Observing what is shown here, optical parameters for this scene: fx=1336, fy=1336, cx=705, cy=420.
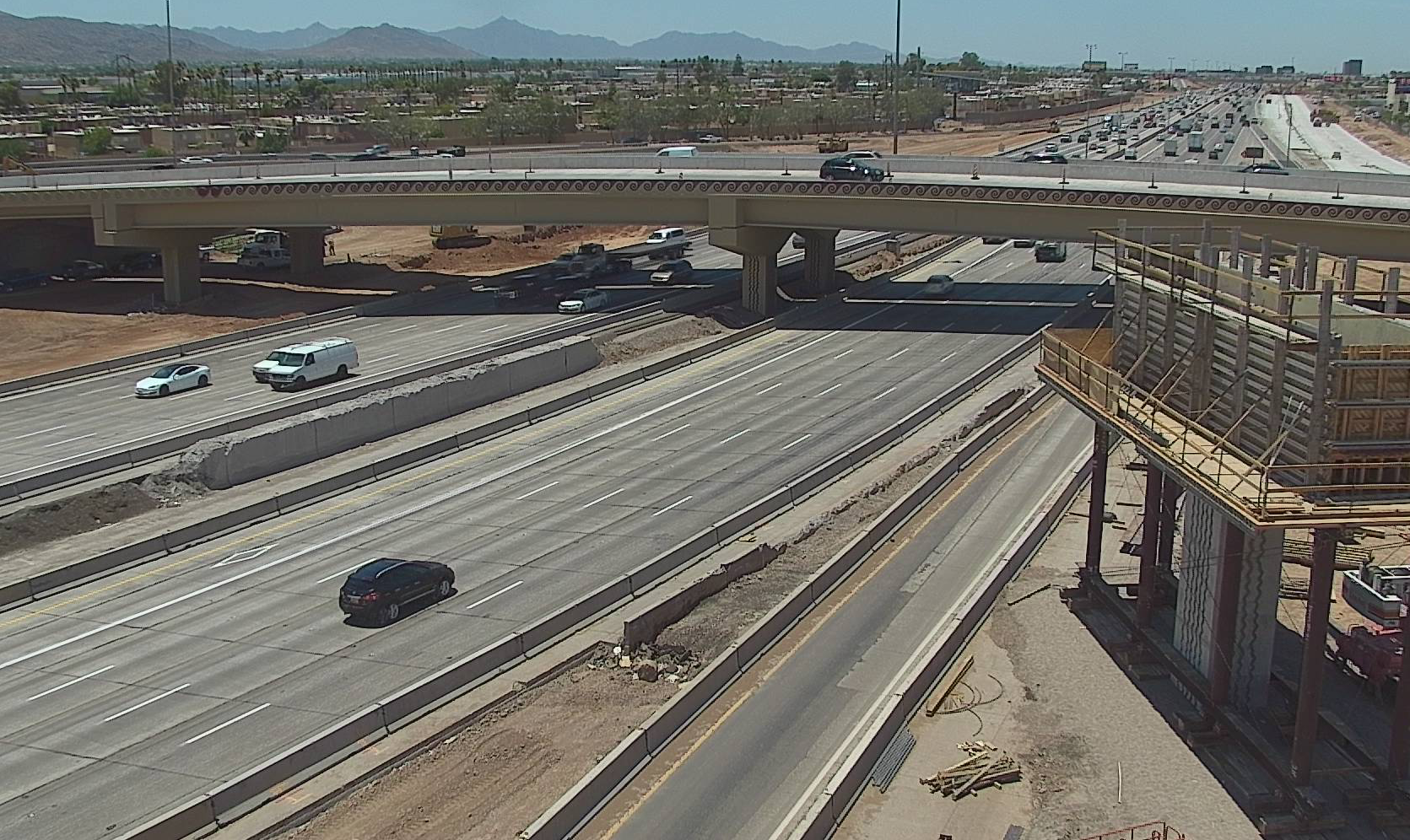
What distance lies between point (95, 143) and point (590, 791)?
404ft

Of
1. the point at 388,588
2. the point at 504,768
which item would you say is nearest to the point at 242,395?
the point at 388,588

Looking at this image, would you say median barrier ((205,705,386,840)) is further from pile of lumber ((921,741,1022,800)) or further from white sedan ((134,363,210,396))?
white sedan ((134,363,210,396))

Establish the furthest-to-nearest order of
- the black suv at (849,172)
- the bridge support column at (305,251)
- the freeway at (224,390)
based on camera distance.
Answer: the bridge support column at (305,251) < the black suv at (849,172) < the freeway at (224,390)

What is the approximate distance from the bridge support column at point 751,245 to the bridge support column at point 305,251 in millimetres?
26579

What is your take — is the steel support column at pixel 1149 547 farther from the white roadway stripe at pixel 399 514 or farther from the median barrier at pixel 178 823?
the white roadway stripe at pixel 399 514

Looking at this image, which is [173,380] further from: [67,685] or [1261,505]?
Result: [1261,505]

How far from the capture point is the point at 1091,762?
2091 cm

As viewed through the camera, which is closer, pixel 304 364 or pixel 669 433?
pixel 669 433

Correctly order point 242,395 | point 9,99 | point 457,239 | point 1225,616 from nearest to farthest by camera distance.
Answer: point 1225,616, point 242,395, point 457,239, point 9,99

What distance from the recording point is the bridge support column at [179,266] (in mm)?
70250

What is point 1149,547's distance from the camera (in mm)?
25281

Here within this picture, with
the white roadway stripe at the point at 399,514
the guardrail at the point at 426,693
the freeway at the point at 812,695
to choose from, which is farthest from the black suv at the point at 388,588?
the freeway at the point at 812,695

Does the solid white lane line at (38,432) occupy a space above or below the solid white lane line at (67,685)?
above

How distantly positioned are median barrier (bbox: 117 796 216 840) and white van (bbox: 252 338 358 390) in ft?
104
